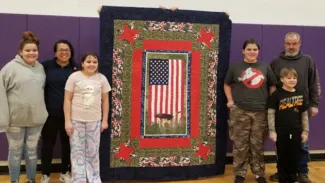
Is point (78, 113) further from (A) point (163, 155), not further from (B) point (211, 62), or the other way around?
(B) point (211, 62)

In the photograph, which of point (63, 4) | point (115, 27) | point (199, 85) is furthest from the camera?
point (63, 4)

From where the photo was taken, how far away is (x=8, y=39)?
3111 millimetres

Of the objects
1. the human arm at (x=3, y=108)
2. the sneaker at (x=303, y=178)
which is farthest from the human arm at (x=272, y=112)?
the human arm at (x=3, y=108)

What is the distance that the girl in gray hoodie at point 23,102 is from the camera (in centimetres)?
267

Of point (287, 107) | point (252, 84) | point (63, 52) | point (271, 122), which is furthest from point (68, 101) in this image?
point (287, 107)

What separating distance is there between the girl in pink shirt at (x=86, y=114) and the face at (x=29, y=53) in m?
0.34

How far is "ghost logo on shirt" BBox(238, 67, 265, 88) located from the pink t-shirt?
126cm

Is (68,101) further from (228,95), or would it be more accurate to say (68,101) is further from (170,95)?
(228,95)

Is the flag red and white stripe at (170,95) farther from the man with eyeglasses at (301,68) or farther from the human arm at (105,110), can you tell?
the man with eyeglasses at (301,68)

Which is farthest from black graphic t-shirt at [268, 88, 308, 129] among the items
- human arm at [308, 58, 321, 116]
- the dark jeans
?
the dark jeans

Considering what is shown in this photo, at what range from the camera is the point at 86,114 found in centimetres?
270

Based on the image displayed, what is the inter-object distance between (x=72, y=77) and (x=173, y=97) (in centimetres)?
91

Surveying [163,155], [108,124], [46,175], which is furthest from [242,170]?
[46,175]

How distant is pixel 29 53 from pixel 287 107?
2.15m
